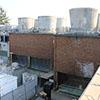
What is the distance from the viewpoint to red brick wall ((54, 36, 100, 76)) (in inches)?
663

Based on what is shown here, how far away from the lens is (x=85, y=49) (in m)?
17.2

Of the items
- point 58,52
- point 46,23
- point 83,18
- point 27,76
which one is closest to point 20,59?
point 27,76

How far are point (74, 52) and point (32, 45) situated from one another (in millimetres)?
7117

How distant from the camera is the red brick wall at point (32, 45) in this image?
21906 millimetres

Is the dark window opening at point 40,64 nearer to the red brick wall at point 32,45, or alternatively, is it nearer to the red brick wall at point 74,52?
the red brick wall at point 32,45

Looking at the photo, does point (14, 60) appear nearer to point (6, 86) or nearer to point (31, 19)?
point (31, 19)

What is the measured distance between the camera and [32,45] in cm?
2331

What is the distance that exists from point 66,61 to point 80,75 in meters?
1.91

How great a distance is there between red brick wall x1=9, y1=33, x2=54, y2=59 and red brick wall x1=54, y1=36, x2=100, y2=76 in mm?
2844

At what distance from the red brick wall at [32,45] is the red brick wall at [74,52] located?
2844 millimetres

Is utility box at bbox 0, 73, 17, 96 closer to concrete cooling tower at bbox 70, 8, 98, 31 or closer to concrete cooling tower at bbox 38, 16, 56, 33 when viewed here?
concrete cooling tower at bbox 70, 8, 98, 31

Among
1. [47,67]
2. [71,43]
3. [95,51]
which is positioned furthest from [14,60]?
[95,51]

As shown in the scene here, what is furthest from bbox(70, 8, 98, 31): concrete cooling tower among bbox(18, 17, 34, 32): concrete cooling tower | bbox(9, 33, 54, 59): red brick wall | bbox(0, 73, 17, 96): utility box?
bbox(18, 17, 34, 32): concrete cooling tower

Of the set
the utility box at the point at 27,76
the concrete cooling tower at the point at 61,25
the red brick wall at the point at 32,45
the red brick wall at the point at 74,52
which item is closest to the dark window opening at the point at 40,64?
the red brick wall at the point at 32,45
